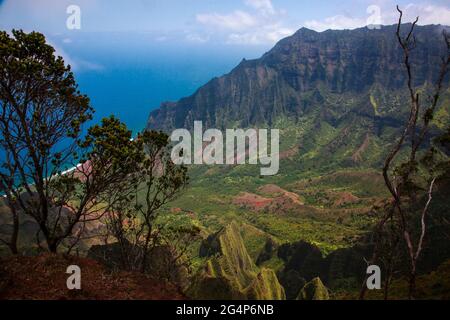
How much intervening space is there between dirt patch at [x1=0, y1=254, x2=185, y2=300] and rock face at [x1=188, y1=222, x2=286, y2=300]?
110 feet

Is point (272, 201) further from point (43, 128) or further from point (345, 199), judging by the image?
point (43, 128)

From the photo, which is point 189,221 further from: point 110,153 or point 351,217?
point 110,153

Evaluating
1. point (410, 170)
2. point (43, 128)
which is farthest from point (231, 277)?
point (43, 128)

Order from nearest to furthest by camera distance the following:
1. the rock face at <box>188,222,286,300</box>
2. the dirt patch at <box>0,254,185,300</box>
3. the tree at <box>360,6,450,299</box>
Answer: the dirt patch at <box>0,254,185,300</box>, the tree at <box>360,6,450,299</box>, the rock face at <box>188,222,286,300</box>

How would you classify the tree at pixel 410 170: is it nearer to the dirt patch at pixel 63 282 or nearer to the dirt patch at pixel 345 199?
the dirt patch at pixel 63 282

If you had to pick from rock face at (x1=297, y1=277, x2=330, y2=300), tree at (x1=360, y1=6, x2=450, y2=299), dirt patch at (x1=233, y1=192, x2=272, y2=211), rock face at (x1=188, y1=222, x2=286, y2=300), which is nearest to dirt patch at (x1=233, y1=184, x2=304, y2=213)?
dirt patch at (x1=233, y1=192, x2=272, y2=211)

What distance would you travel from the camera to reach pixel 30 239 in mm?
81125

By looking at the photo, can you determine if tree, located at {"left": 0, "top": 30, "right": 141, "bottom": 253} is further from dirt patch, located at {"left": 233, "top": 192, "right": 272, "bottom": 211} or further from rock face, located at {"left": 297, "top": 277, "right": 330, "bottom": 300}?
dirt patch, located at {"left": 233, "top": 192, "right": 272, "bottom": 211}

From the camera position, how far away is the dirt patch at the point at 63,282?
20641mm

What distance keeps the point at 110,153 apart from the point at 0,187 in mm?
6425

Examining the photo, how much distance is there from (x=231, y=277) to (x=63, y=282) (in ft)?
169

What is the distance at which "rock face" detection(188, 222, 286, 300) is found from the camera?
58.5 m
